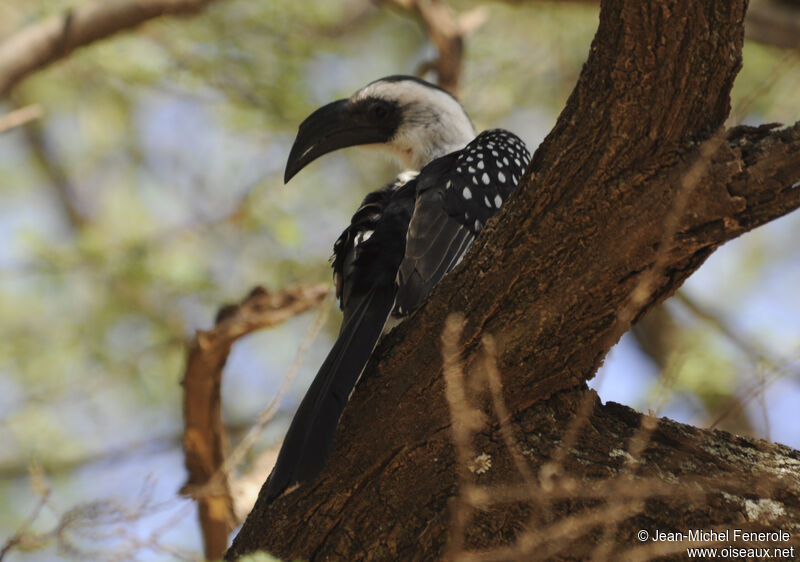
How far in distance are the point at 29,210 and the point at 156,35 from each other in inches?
83.9

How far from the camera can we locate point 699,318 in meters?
6.61

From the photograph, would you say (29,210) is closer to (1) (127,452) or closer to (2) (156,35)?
(2) (156,35)

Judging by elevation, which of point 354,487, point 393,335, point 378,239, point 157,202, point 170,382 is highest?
point 157,202

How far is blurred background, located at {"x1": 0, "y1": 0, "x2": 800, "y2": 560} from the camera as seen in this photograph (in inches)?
214

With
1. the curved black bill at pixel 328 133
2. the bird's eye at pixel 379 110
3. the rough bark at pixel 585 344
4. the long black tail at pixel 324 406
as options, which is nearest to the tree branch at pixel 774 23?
the bird's eye at pixel 379 110

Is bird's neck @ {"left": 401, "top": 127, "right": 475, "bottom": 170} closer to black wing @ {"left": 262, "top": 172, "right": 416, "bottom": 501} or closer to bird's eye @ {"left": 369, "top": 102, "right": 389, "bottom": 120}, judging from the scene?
bird's eye @ {"left": 369, "top": 102, "right": 389, "bottom": 120}

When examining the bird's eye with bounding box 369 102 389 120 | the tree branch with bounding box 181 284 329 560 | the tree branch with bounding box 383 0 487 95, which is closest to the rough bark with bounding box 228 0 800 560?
the tree branch with bounding box 181 284 329 560

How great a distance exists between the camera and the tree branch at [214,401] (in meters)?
3.63

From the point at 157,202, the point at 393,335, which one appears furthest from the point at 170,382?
the point at 393,335

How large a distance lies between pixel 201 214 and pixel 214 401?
2.99 m

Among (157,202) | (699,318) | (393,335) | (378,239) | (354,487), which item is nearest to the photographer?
(354,487)

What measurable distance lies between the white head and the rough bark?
6.03ft

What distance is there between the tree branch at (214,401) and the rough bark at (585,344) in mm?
1239

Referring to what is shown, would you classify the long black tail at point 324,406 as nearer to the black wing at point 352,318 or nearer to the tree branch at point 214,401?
the black wing at point 352,318
